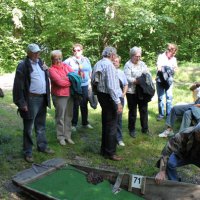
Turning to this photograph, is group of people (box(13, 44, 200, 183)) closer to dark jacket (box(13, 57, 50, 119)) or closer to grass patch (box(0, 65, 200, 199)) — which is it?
dark jacket (box(13, 57, 50, 119))

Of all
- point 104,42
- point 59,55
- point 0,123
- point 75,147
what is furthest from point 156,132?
point 104,42

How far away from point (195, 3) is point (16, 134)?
14.8 m

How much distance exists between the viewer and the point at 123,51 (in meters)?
21.4

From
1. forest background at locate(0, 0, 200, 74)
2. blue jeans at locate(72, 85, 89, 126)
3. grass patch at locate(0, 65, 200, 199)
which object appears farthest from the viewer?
forest background at locate(0, 0, 200, 74)

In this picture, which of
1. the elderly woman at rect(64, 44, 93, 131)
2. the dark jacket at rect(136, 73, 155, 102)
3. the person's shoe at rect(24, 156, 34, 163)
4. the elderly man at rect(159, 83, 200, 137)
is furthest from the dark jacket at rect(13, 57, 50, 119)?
the elderly man at rect(159, 83, 200, 137)

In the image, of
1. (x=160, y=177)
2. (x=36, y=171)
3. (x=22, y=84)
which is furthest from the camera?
(x=22, y=84)

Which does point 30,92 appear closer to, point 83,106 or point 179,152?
point 83,106

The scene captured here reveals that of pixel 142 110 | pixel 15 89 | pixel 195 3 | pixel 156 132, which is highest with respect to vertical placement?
pixel 195 3

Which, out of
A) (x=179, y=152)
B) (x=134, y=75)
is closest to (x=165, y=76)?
(x=134, y=75)

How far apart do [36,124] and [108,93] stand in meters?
1.34

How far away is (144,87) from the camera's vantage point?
6797mm

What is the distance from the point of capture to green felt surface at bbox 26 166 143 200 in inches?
177

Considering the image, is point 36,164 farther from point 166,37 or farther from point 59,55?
point 166,37

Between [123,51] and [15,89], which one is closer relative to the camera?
[15,89]
